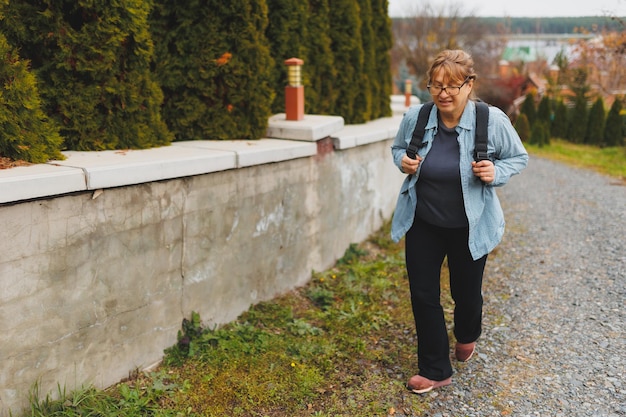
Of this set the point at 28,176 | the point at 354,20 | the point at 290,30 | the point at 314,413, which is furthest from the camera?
the point at 354,20

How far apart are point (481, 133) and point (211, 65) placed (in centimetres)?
220

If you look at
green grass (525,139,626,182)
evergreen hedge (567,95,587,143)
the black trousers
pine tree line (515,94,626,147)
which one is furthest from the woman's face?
evergreen hedge (567,95,587,143)

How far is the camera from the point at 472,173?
3.08 metres

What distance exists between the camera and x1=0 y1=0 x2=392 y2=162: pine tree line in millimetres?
3268

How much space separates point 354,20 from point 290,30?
120 centimetres

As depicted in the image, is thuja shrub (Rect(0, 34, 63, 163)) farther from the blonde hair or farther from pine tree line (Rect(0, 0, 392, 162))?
the blonde hair

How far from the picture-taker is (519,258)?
589 cm

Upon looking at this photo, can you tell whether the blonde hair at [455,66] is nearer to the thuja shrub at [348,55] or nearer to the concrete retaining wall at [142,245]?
the concrete retaining wall at [142,245]

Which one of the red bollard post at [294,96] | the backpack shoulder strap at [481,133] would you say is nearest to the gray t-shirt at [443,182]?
the backpack shoulder strap at [481,133]

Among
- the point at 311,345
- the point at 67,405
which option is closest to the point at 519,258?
the point at 311,345

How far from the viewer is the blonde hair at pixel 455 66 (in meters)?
2.97

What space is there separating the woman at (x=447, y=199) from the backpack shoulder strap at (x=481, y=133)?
28 millimetres

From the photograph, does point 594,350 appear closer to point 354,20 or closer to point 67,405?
Answer: point 67,405

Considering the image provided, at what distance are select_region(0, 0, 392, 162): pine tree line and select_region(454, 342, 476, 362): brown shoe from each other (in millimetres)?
2243
